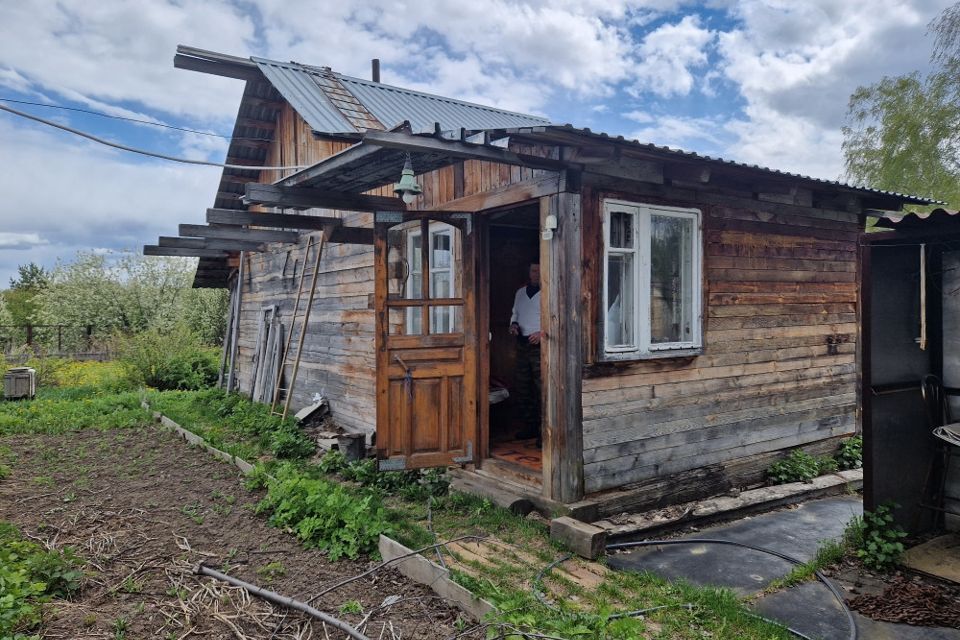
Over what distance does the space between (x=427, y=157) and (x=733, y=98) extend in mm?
21635

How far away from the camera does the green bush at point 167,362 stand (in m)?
15.4

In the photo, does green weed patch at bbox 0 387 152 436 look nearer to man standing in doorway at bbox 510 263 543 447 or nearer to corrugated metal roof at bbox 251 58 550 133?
corrugated metal roof at bbox 251 58 550 133

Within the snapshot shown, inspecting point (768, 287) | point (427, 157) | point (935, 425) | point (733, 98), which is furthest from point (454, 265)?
point (733, 98)

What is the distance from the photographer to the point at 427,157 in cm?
492

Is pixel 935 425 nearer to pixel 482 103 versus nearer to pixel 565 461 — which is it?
pixel 565 461

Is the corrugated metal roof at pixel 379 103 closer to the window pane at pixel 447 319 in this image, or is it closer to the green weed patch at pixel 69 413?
the window pane at pixel 447 319

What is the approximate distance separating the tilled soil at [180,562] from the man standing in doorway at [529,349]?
3.04 meters

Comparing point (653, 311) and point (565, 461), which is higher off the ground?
point (653, 311)

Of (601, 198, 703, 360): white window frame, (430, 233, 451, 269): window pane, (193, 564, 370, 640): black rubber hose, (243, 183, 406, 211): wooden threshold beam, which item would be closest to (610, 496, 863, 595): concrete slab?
(601, 198, 703, 360): white window frame

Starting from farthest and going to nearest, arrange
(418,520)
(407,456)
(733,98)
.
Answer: (733,98)
(407,456)
(418,520)

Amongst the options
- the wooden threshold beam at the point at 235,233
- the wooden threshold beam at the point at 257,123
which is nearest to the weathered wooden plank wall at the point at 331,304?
the wooden threshold beam at the point at 257,123

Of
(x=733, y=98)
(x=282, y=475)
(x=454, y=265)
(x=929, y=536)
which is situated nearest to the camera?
(x=929, y=536)

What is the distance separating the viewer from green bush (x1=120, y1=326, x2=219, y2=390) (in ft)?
50.6

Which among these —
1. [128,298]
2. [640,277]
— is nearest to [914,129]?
[640,277]
